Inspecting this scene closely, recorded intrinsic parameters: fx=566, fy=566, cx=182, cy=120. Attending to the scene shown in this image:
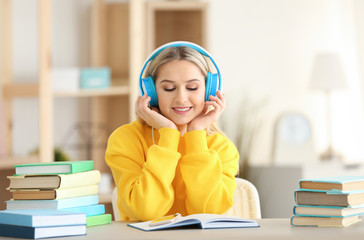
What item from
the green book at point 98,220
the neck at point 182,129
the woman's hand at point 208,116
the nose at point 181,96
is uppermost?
Answer: the nose at point 181,96

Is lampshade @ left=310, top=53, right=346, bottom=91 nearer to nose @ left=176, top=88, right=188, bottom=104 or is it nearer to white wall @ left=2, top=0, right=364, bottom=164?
white wall @ left=2, top=0, right=364, bottom=164

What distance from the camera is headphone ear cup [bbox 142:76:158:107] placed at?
166 cm

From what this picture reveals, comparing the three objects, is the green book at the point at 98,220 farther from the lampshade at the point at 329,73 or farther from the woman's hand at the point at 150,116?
the lampshade at the point at 329,73

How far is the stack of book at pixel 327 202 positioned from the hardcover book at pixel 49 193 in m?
0.51

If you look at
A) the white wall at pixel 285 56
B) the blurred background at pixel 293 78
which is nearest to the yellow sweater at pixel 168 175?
the blurred background at pixel 293 78

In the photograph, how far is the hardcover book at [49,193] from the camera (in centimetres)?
132

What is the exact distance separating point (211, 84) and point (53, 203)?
1.99 ft

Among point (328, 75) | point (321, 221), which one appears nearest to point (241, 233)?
point (321, 221)

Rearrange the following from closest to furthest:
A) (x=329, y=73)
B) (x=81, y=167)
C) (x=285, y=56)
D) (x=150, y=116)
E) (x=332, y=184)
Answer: (x=332, y=184) < (x=81, y=167) < (x=150, y=116) < (x=329, y=73) < (x=285, y=56)

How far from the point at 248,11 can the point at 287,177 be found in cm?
151

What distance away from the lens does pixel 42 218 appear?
1.17 metres

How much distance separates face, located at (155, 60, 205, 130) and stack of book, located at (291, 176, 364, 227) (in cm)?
46

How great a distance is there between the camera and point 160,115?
64.7 inches

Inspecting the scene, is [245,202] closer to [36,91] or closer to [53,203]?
[53,203]
